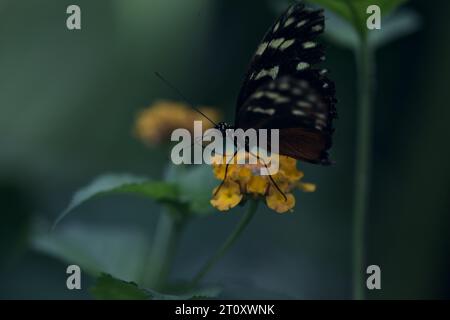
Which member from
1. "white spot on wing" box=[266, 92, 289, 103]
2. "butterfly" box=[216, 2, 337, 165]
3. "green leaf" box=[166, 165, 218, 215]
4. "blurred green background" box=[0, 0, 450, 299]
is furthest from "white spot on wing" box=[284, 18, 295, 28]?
"blurred green background" box=[0, 0, 450, 299]

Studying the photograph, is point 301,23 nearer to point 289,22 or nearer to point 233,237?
point 289,22

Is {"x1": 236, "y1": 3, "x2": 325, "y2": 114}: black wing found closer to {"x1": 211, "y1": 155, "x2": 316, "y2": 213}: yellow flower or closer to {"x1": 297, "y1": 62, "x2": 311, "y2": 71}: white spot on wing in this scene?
{"x1": 297, "y1": 62, "x2": 311, "y2": 71}: white spot on wing

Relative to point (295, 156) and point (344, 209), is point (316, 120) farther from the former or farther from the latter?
point (344, 209)

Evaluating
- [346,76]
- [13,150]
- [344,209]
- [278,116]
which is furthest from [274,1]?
[278,116]

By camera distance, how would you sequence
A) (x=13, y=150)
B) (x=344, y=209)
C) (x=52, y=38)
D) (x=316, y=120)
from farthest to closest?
(x=52, y=38)
(x=344, y=209)
(x=13, y=150)
(x=316, y=120)

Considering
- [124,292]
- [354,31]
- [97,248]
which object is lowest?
[124,292]

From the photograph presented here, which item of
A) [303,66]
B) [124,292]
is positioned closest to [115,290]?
[124,292]
